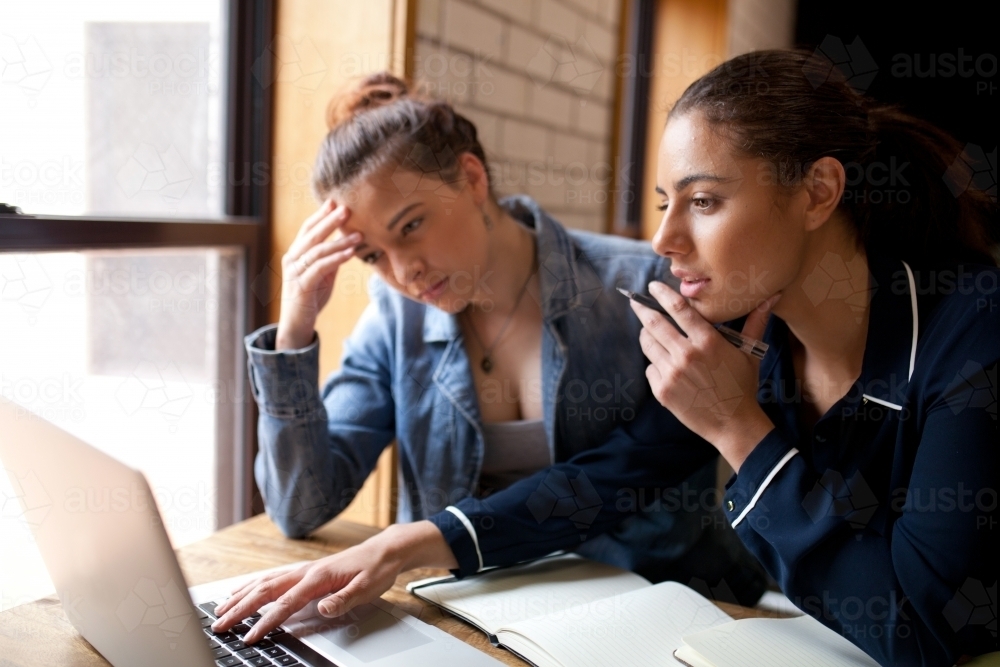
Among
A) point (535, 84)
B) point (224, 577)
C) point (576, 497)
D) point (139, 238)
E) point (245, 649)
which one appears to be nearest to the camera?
point (245, 649)

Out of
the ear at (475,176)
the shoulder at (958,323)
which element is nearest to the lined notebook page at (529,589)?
the shoulder at (958,323)

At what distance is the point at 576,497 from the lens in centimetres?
117

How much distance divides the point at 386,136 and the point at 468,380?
0.40m

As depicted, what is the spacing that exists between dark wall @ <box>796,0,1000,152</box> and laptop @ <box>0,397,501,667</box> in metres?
2.92

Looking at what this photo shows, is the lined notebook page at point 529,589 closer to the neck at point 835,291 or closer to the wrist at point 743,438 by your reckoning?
the wrist at point 743,438

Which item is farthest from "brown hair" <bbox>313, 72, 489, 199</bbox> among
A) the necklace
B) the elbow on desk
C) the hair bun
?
the elbow on desk

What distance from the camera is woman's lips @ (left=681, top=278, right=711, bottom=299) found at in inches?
40.3

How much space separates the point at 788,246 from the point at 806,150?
0.37 feet

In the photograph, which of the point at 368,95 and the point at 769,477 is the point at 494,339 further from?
the point at 769,477

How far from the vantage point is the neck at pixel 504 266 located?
1.36 metres

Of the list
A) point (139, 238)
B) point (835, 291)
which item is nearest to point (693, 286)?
point (835, 291)

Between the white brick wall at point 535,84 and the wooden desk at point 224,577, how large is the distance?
775 mm

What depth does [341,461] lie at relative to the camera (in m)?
1.32

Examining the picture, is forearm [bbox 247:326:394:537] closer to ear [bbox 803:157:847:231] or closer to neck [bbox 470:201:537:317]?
neck [bbox 470:201:537:317]
